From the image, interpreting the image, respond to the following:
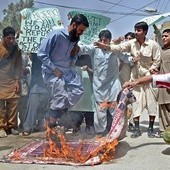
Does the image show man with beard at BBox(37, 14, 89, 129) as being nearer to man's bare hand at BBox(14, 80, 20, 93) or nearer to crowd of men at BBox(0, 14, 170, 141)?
crowd of men at BBox(0, 14, 170, 141)

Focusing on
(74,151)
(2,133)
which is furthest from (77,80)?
(2,133)

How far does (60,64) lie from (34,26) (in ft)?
4.69

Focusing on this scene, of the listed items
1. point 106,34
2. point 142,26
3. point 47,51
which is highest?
point 142,26

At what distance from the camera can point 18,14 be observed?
6.46 m

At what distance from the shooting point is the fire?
4469 millimetres

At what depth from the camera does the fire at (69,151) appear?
4.47 m

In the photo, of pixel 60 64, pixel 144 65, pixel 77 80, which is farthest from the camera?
pixel 144 65

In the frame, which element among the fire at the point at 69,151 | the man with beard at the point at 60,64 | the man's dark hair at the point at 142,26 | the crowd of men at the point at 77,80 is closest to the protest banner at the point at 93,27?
the crowd of men at the point at 77,80

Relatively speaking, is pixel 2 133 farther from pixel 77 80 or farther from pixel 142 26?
pixel 142 26

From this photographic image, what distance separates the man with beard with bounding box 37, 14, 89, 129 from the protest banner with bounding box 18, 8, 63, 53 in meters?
1.20

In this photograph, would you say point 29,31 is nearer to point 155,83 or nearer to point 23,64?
point 23,64

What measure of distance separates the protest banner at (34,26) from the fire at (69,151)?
1.97m

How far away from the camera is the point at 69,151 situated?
15.2ft

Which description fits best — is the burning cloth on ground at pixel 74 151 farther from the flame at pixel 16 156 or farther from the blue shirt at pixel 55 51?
the blue shirt at pixel 55 51
